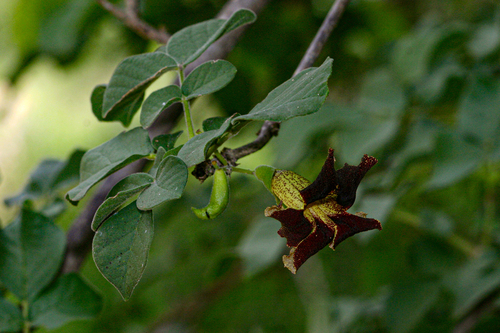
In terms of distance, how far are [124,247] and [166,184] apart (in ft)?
0.22

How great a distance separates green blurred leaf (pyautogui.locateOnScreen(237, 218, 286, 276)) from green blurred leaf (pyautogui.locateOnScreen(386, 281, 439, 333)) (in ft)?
0.85

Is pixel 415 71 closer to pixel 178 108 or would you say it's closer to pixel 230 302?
pixel 178 108

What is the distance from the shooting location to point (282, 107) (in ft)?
1.05

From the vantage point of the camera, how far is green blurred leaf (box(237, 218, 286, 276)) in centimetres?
92

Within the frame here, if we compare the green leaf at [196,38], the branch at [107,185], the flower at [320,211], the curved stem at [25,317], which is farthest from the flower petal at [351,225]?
the curved stem at [25,317]

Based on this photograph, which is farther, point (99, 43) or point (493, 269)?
point (99, 43)

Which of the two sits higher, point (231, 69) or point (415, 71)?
point (231, 69)

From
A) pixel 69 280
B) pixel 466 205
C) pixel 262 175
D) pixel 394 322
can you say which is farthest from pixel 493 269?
pixel 69 280

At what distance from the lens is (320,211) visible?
383 millimetres

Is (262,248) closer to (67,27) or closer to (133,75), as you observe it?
(133,75)

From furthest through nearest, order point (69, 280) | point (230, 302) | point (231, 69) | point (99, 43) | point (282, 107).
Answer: point (99, 43) → point (230, 302) → point (69, 280) → point (231, 69) → point (282, 107)

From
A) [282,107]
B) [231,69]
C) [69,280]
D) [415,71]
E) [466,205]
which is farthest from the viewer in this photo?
[466,205]

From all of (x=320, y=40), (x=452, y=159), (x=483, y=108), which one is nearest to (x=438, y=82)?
(x=483, y=108)

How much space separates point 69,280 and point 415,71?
91 cm
